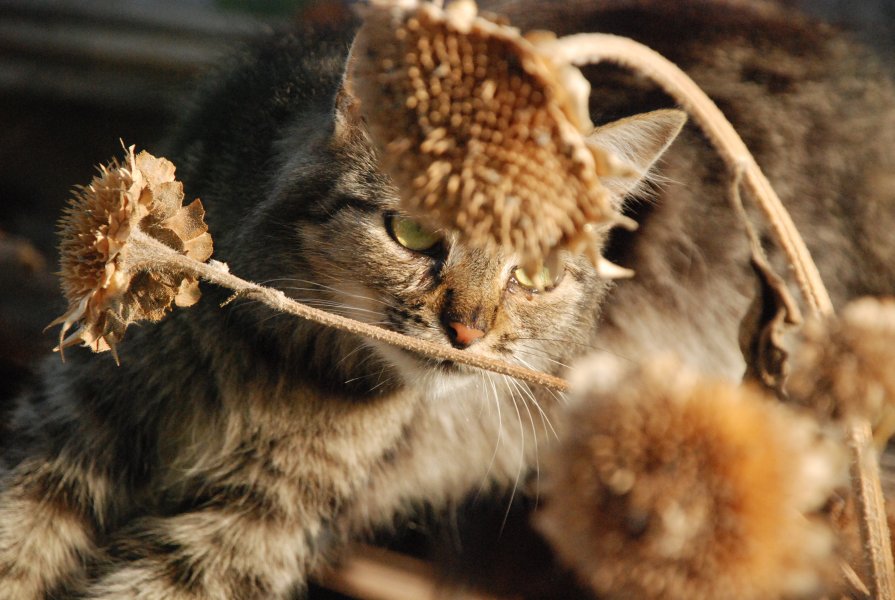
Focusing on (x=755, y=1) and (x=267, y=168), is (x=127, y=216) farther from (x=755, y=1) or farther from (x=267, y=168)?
(x=755, y=1)

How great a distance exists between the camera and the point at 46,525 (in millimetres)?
1445

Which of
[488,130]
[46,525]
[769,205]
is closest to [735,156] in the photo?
[769,205]

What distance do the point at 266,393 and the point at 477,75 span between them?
86 cm

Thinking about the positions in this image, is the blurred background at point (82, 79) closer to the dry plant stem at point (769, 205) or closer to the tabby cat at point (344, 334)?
the tabby cat at point (344, 334)

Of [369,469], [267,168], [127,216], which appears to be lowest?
[369,469]

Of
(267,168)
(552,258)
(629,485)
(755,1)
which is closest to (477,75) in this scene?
(552,258)

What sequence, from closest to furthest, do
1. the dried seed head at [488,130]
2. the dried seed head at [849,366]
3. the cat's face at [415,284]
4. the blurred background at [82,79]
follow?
the dried seed head at [488,130], the dried seed head at [849,366], the cat's face at [415,284], the blurred background at [82,79]

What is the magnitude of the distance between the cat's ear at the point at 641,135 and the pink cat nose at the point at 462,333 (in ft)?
0.89

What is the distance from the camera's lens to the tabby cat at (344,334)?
124cm

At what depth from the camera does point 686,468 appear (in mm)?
673

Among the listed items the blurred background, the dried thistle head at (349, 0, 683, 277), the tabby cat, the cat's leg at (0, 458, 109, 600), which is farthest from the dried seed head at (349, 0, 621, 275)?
the blurred background

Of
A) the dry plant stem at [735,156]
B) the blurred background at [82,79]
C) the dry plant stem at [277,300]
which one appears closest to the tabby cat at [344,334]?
the dry plant stem at [735,156]

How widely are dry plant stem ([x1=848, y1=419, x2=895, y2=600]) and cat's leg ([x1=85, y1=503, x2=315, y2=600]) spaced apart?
3.12 ft

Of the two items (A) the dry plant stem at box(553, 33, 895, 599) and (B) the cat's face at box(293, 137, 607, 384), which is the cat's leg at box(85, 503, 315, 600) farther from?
(A) the dry plant stem at box(553, 33, 895, 599)
